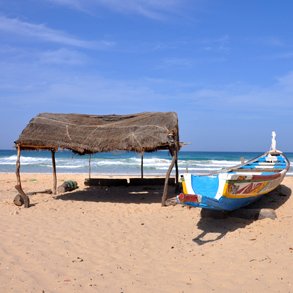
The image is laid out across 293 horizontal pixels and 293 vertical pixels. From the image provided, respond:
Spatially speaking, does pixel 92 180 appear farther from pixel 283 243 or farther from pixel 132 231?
pixel 283 243

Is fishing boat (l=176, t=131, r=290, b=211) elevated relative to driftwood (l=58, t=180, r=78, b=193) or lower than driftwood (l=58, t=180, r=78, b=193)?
elevated

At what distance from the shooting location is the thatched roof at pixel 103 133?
30.0ft

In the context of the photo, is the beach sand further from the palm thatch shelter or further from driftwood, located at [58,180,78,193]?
driftwood, located at [58,180,78,193]

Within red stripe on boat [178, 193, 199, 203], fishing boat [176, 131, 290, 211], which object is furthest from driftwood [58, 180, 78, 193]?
red stripe on boat [178, 193, 199, 203]

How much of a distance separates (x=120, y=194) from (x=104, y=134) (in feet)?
7.73

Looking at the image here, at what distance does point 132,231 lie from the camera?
6859 mm

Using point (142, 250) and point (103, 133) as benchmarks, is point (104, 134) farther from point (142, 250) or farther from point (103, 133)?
point (142, 250)

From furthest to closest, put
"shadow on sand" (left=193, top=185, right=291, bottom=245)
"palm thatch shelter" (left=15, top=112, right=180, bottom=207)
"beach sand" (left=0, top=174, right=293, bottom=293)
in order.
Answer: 1. "palm thatch shelter" (left=15, top=112, right=180, bottom=207)
2. "shadow on sand" (left=193, top=185, right=291, bottom=245)
3. "beach sand" (left=0, top=174, right=293, bottom=293)

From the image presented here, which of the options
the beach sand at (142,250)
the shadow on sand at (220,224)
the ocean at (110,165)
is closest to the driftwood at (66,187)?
the beach sand at (142,250)

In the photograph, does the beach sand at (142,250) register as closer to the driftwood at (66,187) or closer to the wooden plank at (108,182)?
the driftwood at (66,187)

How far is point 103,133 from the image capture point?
384 inches

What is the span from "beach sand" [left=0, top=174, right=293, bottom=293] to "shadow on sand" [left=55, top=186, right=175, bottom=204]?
1269mm

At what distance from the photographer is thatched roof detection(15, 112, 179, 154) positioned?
9.16m

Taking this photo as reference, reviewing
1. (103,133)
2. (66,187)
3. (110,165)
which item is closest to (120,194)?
(66,187)
